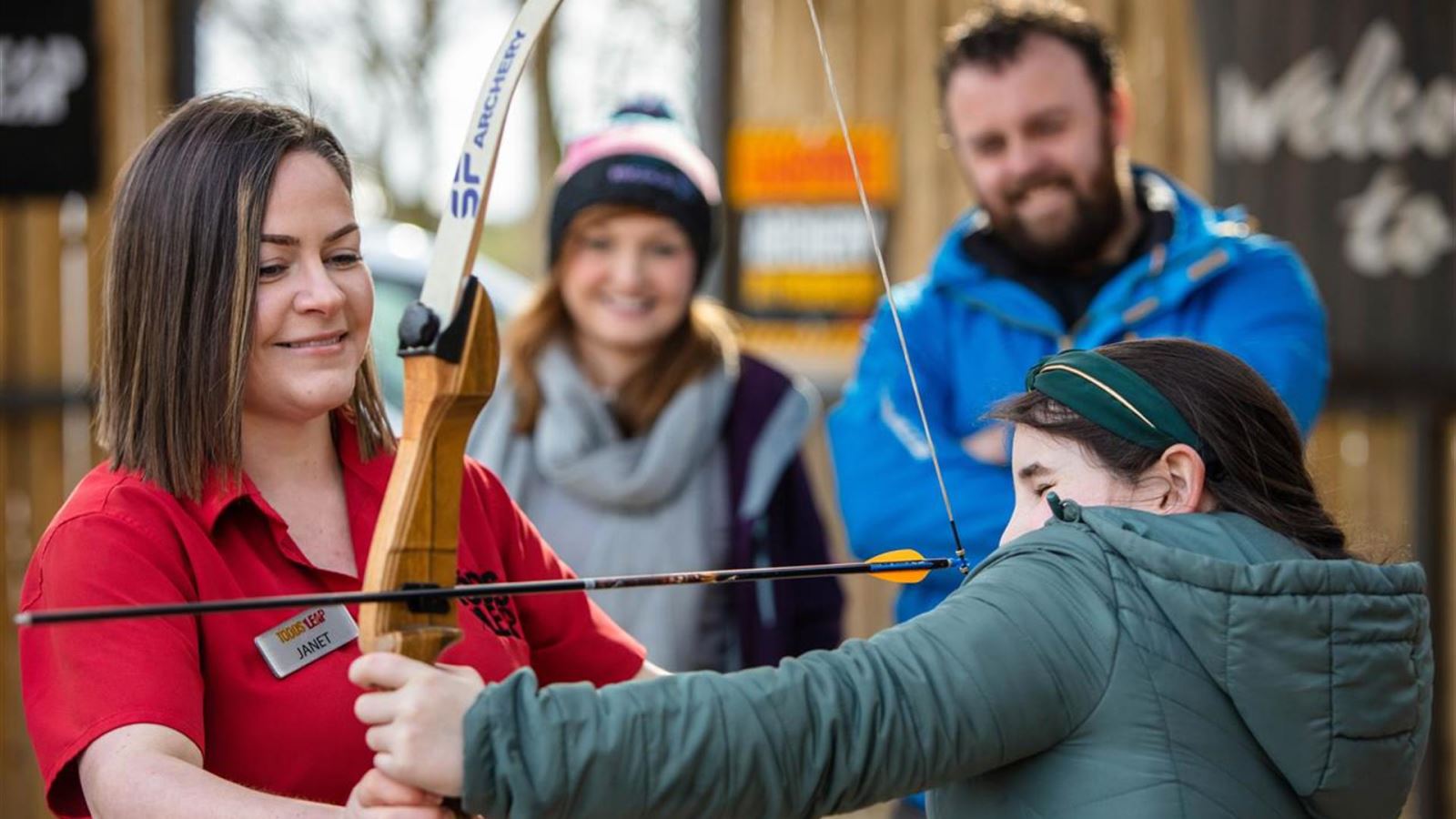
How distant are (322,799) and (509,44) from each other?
81cm

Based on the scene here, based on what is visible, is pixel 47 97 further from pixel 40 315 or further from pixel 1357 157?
pixel 1357 157

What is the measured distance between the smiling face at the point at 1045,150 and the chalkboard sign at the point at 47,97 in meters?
3.77

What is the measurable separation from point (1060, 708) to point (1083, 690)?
0.03 metres

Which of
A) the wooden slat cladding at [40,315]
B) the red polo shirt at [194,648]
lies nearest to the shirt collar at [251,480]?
the red polo shirt at [194,648]

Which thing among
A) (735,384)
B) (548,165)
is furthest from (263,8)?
(735,384)

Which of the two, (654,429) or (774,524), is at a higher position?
(654,429)

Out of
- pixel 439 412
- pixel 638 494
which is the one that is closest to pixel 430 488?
pixel 439 412

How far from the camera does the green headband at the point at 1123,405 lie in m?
1.70

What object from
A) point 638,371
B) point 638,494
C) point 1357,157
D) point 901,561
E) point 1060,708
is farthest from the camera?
point 1357,157

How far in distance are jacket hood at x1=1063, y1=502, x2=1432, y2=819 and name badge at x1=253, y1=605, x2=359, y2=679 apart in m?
0.75

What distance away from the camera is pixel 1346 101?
17.0ft

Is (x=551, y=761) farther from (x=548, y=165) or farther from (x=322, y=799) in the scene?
(x=548, y=165)

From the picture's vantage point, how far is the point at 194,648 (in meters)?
1.67

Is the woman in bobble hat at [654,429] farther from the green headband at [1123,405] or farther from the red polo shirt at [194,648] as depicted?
the green headband at [1123,405]
